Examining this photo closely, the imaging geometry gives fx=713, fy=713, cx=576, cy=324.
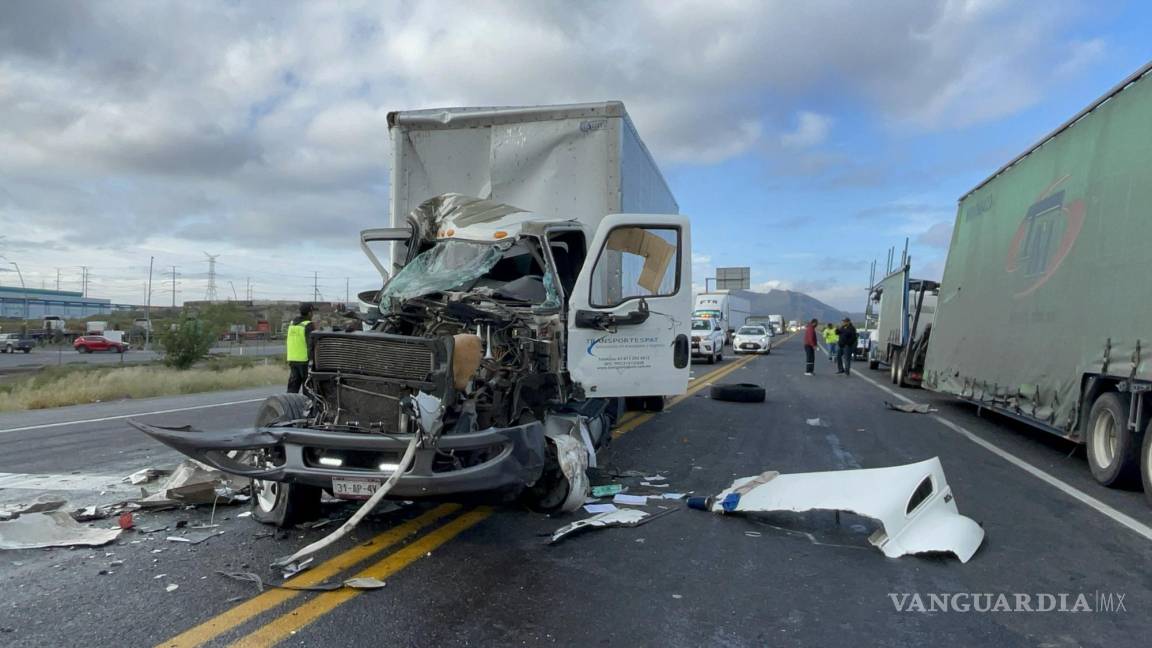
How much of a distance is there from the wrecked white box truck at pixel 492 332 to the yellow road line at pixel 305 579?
48cm

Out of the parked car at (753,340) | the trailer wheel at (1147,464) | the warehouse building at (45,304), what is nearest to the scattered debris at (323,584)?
the trailer wheel at (1147,464)

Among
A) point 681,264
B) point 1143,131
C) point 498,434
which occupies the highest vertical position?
point 1143,131

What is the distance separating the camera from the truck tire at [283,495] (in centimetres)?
459

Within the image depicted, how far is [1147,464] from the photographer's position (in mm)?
6000

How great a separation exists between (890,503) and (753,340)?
3216 centimetres

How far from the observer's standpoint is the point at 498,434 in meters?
4.10

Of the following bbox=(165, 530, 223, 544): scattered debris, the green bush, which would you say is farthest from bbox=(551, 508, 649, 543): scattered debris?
the green bush

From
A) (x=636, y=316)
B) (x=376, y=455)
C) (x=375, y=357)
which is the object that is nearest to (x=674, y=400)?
(x=636, y=316)

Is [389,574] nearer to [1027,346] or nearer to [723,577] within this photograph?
[723,577]

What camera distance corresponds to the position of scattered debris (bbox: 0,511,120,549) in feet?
14.6

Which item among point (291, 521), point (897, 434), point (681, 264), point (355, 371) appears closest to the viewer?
point (355, 371)

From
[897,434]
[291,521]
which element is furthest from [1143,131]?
[291,521]

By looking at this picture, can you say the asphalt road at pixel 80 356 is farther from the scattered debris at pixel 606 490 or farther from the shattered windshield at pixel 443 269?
the scattered debris at pixel 606 490

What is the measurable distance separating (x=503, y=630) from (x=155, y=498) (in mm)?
3420
